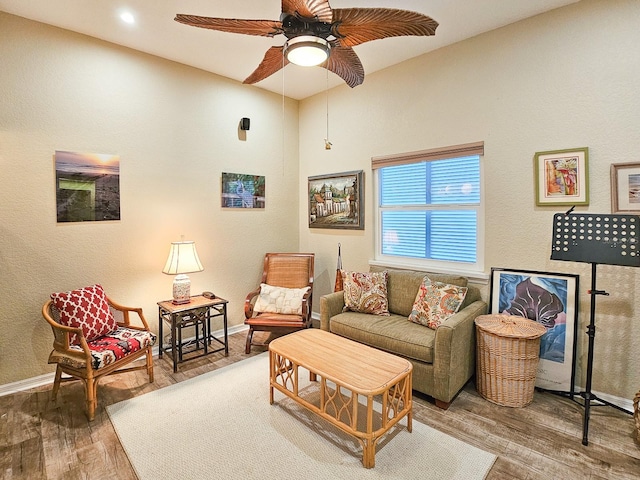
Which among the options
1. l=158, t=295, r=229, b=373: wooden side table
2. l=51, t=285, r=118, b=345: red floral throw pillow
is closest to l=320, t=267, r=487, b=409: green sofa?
l=158, t=295, r=229, b=373: wooden side table

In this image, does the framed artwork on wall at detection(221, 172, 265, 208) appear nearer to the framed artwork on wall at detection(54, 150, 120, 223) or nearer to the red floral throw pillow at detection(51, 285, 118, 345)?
the framed artwork on wall at detection(54, 150, 120, 223)

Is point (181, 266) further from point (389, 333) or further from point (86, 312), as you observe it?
point (389, 333)

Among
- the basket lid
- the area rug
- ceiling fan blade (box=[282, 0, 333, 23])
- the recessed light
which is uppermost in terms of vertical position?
the recessed light

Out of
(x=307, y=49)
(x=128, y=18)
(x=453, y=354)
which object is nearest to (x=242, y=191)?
(x=128, y=18)

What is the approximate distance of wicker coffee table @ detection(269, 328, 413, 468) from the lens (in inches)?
77.9

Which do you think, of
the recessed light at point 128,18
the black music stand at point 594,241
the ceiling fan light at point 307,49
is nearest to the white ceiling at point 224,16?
the recessed light at point 128,18

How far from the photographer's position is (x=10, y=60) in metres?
2.76

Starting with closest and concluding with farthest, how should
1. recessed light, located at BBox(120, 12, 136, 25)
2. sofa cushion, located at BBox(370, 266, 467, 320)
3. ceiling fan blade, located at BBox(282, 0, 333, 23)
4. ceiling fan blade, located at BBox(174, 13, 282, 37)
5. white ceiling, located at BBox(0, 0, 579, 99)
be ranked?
ceiling fan blade, located at BBox(282, 0, 333, 23), ceiling fan blade, located at BBox(174, 13, 282, 37), white ceiling, located at BBox(0, 0, 579, 99), recessed light, located at BBox(120, 12, 136, 25), sofa cushion, located at BBox(370, 266, 467, 320)

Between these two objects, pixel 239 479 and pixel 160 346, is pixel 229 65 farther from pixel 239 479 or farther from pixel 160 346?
pixel 239 479

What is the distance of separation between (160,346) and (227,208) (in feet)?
5.56

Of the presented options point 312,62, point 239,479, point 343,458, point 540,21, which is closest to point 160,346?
point 239,479

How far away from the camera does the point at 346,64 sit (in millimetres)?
2426

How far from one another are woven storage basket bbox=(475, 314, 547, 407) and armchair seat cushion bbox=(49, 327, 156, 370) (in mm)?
2742

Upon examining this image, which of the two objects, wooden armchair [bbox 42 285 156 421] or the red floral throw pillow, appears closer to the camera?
wooden armchair [bbox 42 285 156 421]
